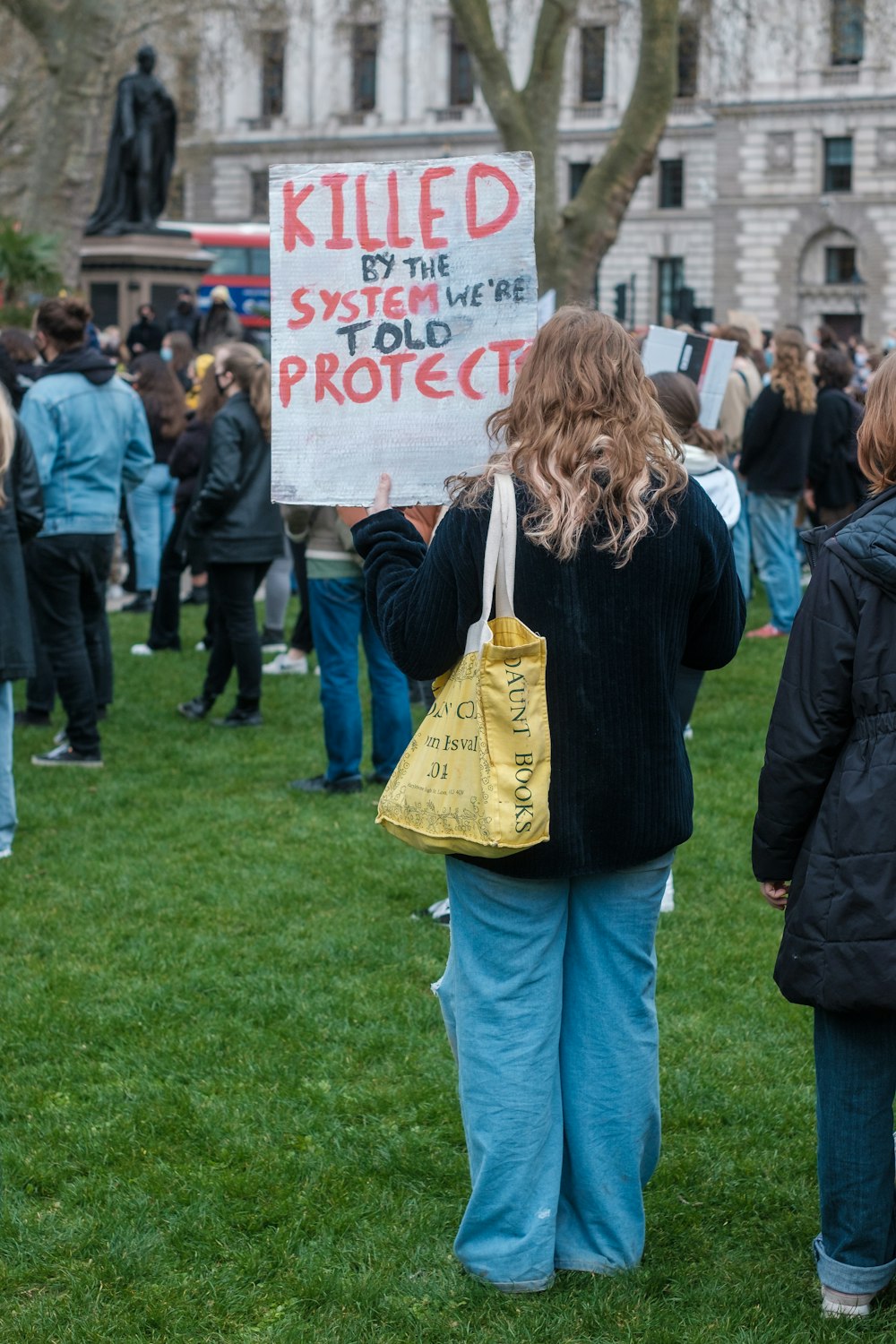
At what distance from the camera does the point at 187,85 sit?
141 feet

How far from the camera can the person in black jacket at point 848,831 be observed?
9.95 feet

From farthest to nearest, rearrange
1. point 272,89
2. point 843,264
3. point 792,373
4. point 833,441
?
1. point 272,89
2. point 843,264
3. point 833,441
4. point 792,373

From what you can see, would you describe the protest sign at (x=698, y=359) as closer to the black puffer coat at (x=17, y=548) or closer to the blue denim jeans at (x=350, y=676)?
the blue denim jeans at (x=350, y=676)

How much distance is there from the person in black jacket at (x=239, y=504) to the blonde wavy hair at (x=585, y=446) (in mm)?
5572

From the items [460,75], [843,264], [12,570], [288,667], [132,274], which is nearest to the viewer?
[12,570]

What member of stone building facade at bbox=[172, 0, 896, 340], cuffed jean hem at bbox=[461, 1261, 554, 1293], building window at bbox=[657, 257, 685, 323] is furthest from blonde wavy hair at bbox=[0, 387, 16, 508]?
building window at bbox=[657, 257, 685, 323]

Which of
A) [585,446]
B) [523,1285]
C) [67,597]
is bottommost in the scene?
[523,1285]

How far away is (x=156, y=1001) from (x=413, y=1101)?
1092 millimetres

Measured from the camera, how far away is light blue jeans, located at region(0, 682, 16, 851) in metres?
6.61

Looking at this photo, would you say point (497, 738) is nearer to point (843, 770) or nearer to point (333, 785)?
point (843, 770)

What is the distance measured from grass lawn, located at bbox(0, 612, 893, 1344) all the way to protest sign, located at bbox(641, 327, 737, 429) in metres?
2.04

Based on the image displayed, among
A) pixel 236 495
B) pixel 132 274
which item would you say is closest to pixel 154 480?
pixel 236 495

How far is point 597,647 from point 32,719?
6.63 metres

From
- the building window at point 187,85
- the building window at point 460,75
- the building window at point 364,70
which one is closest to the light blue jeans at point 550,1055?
the building window at point 187,85
